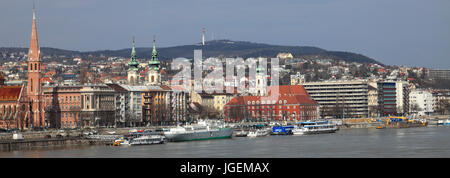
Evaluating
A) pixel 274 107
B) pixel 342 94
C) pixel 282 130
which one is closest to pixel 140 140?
pixel 282 130

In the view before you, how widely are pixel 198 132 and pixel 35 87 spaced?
21506mm

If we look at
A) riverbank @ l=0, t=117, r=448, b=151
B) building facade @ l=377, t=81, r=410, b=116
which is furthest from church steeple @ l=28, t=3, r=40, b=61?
building facade @ l=377, t=81, r=410, b=116

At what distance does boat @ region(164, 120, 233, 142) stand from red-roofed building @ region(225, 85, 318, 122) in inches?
1405

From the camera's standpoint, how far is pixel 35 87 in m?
83.6

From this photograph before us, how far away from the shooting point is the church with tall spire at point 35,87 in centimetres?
8281

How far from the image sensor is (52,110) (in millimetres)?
88000

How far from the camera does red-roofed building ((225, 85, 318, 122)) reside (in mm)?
111812

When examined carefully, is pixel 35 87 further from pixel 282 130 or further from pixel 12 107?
pixel 282 130

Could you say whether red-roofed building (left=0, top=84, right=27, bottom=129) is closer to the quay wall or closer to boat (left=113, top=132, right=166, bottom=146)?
the quay wall
